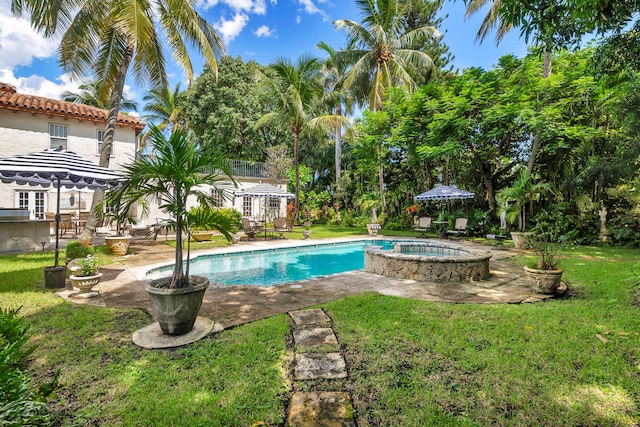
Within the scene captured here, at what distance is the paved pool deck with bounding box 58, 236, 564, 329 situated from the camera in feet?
15.4

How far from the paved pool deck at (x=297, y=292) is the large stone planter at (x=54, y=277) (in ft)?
0.58

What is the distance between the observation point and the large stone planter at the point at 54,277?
18.1 feet

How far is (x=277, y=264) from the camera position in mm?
9773

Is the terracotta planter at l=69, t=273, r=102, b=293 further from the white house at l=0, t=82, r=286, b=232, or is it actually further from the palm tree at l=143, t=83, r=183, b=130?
the palm tree at l=143, t=83, r=183, b=130

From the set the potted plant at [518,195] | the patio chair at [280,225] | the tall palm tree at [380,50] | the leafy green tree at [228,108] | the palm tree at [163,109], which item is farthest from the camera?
the palm tree at [163,109]

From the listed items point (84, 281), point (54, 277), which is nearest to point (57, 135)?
point (54, 277)

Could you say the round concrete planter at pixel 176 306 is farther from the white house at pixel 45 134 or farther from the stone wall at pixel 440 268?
the white house at pixel 45 134

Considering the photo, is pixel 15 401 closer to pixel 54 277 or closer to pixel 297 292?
pixel 297 292

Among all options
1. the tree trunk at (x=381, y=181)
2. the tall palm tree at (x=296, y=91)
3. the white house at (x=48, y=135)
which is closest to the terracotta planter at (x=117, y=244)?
the white house at (x=48, y=135)

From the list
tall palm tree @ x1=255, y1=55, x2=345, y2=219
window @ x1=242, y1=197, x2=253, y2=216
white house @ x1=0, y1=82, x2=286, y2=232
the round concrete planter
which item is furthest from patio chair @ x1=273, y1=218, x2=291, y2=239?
the round concrete planter

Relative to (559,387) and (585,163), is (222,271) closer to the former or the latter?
(559,387)

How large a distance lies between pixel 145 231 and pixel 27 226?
363 cm

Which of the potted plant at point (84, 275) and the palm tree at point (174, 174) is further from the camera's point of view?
the potted plant at point (84, 275)

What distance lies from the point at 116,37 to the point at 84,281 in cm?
884
